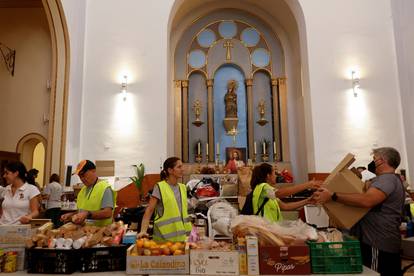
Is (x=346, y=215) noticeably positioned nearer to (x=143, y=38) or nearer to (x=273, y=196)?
(x=273, y=196)

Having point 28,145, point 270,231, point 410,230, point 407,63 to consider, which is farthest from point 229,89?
point 270,231

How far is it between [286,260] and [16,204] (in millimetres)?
2513

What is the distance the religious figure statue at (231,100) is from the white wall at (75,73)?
459 centimetres

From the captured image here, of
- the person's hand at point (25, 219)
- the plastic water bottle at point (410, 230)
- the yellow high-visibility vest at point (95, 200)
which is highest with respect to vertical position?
the yellow high-visibility vest at point (95, 200)

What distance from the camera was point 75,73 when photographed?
7.99 m

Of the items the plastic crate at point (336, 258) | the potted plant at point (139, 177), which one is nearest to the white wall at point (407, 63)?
the potted plant at point (139, 177)

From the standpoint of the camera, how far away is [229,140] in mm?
10984

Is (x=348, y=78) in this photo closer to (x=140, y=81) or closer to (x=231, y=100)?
(x=231, y=100)

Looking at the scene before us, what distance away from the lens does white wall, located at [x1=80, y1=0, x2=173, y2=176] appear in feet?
26.4

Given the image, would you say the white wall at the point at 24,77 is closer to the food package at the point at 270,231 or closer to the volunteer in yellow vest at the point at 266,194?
the volunteer in yellow vest at the point at 266,194

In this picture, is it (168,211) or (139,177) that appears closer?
(168,211)

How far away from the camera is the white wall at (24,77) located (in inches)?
356

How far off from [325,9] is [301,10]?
59 centimetres

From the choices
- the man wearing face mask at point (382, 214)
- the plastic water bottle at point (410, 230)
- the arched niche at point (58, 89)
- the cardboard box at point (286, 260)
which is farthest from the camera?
the arched niche at point (58, 89)
